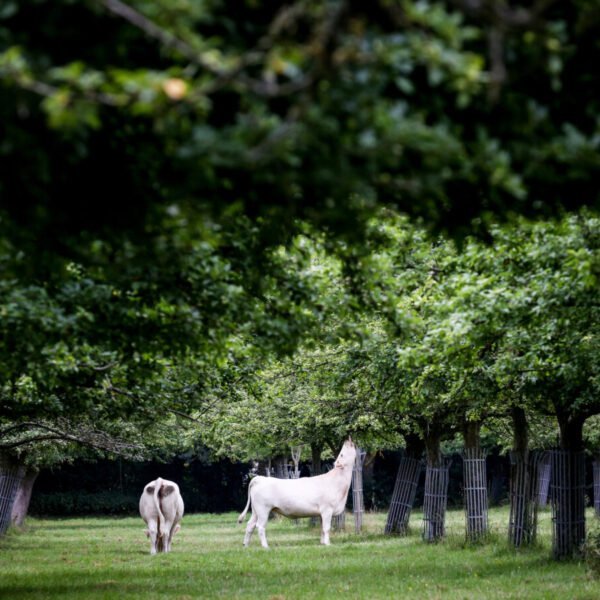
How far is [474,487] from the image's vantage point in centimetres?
2747

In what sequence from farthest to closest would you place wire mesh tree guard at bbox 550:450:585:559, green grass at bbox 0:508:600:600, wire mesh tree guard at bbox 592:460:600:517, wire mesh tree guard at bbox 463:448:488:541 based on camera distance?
wire mesh tree guard at bbox 592:460:600:517, wire mesh tree guard at bbox 463:448:488:541, wire mesh tree guard at bbox 550:450:585:559, green grass at bbox 0:508:600:600

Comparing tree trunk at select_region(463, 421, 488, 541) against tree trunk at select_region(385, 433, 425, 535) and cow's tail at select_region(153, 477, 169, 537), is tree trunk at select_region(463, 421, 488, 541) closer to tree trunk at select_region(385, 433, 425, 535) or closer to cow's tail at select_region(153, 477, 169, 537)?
tree trunk at select_region(385, 433, 425, 535)

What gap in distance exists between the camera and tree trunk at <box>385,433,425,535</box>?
110 feet

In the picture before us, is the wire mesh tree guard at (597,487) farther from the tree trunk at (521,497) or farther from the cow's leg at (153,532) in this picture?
the cow's leg at (153,532)

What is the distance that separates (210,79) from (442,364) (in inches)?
402

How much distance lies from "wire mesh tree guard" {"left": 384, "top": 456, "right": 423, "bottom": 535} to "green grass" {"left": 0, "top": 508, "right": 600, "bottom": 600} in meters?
2.07

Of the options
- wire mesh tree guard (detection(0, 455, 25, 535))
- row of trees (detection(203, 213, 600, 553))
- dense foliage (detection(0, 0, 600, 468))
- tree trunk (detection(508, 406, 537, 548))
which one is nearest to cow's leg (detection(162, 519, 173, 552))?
row of trees (detection(203, 213, 600, 553))

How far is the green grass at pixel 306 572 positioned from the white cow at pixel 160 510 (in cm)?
79

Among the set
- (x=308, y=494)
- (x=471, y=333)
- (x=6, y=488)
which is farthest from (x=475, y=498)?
(x=6, y=488)

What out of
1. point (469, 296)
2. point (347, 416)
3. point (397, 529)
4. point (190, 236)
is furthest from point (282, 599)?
point (397, 529)

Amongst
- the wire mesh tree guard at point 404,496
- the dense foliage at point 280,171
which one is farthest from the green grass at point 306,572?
the dense foliage at point 280,171

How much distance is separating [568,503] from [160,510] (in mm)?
12069

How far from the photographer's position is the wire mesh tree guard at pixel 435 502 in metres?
29.0

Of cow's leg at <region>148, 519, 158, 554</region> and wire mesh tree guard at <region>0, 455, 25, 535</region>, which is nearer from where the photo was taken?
cow's leg at <region>148, 519, 158, 554</region>
